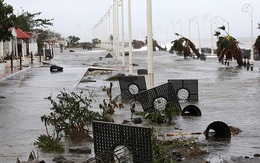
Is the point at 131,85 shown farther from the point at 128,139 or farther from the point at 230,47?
the point at 230,47

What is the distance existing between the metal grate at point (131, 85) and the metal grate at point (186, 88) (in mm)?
1253

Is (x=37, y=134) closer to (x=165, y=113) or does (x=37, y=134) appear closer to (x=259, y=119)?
(x=165, y=113)

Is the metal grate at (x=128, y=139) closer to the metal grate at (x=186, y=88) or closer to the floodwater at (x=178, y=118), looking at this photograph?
the floodwater at (x=178, y=118)

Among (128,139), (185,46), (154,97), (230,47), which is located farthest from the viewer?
(185,46)

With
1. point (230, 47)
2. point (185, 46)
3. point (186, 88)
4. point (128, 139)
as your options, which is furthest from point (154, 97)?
point (185, 46)

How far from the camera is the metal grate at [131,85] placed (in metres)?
18.8

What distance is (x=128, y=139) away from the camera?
7410 mm

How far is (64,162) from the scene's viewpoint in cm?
853

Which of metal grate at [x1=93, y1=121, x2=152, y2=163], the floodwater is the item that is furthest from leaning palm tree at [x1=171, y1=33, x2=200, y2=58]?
metal grate at [x1=93, y1=121, x2=152, y2=163]

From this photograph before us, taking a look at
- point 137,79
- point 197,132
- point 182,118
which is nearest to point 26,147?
point 197,132

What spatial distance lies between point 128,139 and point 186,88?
11241mm

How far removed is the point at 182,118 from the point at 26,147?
5.34 m

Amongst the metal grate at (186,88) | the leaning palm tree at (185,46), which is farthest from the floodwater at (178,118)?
the leaning palm tree at (185,46)

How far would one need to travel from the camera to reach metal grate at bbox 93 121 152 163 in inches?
286
